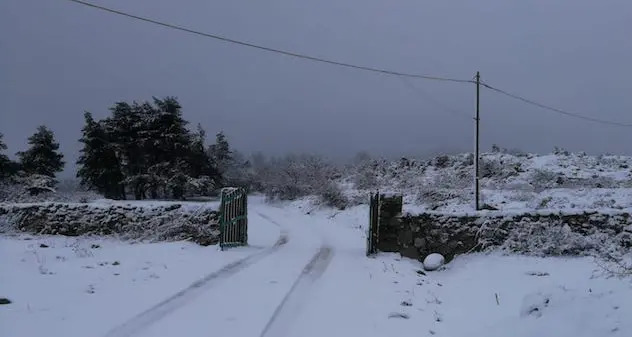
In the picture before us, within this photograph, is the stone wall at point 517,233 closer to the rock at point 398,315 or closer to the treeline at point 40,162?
the rock at point 398,315

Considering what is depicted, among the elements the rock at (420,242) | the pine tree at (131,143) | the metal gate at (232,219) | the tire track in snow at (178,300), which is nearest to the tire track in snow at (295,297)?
the tire track in snow at (178,300)

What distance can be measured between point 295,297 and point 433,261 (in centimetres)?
475

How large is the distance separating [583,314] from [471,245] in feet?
23.2

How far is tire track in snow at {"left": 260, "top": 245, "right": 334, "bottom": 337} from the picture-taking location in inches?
246

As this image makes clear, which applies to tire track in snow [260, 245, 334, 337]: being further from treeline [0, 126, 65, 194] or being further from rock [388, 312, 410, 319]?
treeline [0, 126, 65, 194]

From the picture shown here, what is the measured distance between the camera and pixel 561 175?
111 ft

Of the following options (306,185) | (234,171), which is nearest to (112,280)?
(306,185)

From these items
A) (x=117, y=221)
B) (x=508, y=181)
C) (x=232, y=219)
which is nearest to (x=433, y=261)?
(x=232, y=219)

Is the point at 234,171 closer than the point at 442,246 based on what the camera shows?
No

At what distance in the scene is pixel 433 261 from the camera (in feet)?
38.4

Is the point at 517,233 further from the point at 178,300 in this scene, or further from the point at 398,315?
the point at 178,300

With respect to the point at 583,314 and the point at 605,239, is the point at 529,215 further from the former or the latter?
the point at 583,314

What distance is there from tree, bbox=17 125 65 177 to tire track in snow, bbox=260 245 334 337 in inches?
1356

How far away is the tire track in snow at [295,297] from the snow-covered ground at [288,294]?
2 centimetres
